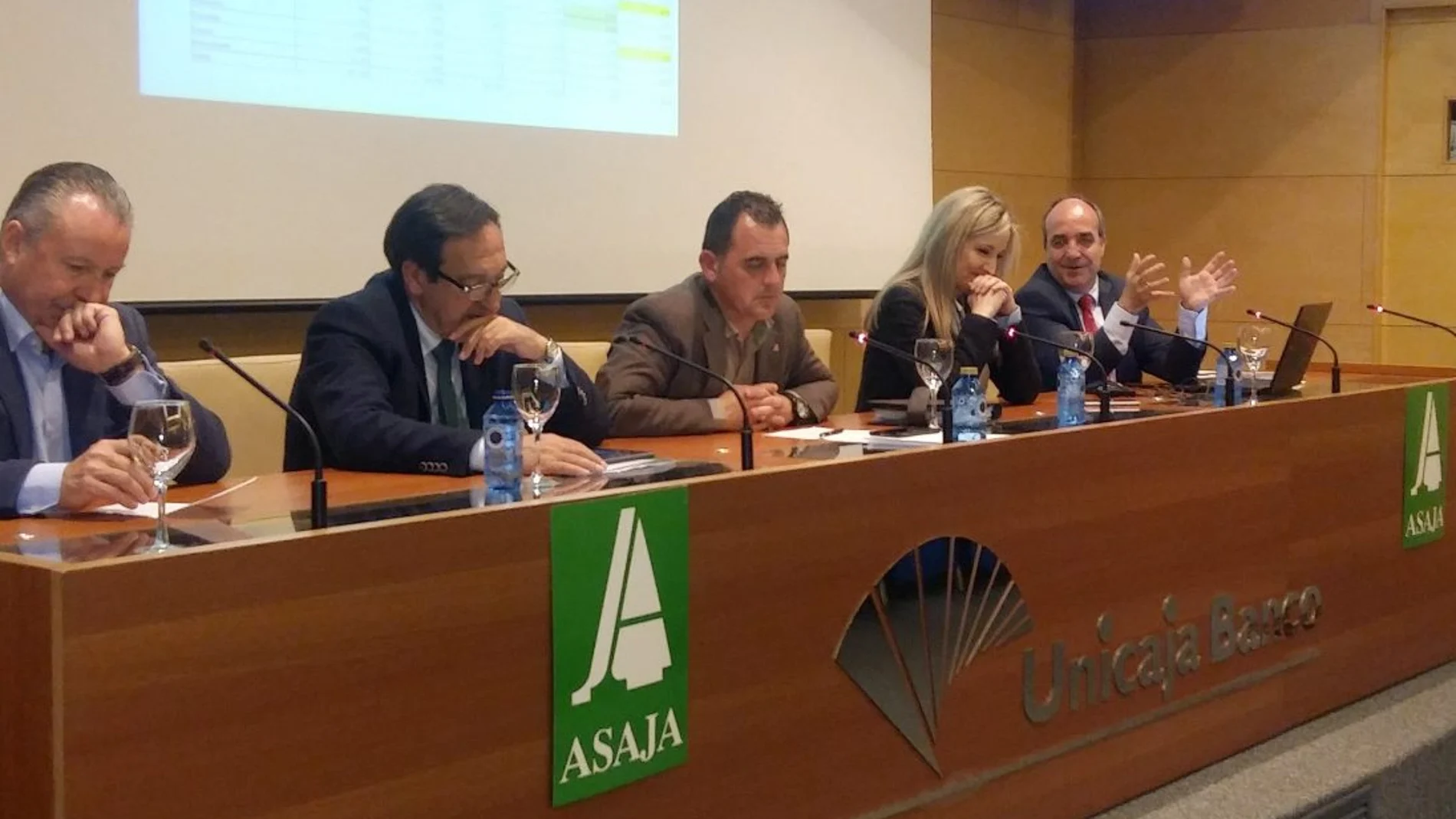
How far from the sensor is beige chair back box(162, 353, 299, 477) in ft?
10.3

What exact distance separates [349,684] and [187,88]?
2279mm

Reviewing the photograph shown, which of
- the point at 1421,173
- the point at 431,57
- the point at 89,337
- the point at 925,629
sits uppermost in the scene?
the point at 431,57

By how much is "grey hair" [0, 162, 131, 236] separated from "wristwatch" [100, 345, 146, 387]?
0.65ft

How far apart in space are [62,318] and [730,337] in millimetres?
1569

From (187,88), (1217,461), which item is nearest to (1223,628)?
(1217,461)

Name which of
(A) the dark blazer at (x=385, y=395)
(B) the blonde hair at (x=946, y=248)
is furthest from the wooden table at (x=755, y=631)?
(B) the blonde hair at (x=946, y=248)

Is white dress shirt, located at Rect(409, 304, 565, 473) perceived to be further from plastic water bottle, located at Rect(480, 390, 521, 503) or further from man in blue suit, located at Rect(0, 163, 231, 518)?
plastic water bottle, located at Rect(480, 390, 521, 503)

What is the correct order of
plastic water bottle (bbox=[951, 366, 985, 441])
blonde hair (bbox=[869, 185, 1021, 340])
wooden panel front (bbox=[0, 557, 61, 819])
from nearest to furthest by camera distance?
1. wooden panel front (bbox=[0, 557, 61, 819])
2. plastic water bottle (bbox=[951, 366, 985, 441])
3. blonde hair (bbox=[869, 185, 1021, 340])

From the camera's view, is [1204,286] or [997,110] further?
[997,110]

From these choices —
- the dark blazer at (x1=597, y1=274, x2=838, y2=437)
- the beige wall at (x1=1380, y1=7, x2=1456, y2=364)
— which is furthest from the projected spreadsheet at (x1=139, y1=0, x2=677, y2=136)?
the beige wall at (x1=1380, y1=7, x2=1456, y2=364)

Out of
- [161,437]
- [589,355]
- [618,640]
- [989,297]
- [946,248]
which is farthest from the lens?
[589,355]

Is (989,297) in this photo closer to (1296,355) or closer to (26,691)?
(1296,355)

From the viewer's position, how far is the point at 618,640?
1.80m

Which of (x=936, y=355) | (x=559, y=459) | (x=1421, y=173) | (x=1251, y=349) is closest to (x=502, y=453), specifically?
(x=559, y=459)
